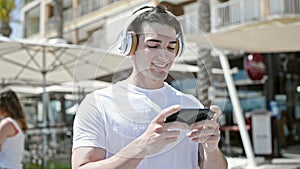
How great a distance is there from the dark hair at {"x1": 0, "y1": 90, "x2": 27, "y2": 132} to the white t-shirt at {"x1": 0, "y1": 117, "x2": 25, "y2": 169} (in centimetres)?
12

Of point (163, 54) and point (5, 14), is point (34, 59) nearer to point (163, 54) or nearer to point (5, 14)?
point (163, 54)

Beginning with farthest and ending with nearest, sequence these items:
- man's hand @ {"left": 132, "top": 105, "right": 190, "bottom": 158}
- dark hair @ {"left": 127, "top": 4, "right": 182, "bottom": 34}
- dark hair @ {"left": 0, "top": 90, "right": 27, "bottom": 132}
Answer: dark hair @ {"left": 0, "top": 90, "right": 27, "bottom": 132}
dark hair @ {"left": 127, "top": 4, "right": 182, "bottom": 34}
man's hand @ {"left": 132, "top": 105, "right": 190, "bottom": 158}

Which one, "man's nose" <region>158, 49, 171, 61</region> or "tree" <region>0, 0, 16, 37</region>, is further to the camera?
"tree" <region>0, 0, 16, 37</region>

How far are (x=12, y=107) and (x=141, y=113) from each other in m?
2.25

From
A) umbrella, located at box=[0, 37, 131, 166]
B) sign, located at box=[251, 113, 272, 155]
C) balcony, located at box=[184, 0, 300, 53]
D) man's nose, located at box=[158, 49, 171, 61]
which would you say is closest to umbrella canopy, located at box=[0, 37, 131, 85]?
umbrella, located at box=[0, 37, 131, 166]

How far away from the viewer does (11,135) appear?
2908 millimetres

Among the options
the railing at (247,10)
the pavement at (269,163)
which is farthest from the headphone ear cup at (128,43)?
the railing at (247,10)

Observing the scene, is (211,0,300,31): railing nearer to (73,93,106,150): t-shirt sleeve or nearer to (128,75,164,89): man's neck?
(128,75,164,89): man's neck

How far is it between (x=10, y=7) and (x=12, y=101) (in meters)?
18.9

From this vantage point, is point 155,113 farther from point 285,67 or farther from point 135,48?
point 285,67

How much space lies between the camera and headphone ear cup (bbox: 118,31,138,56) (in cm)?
111

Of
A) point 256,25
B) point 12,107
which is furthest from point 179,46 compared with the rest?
point 256,25

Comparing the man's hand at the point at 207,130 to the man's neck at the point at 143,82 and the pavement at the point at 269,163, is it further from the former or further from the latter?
the pavement at the point at 269,163

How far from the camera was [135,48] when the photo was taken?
3.66 feet
